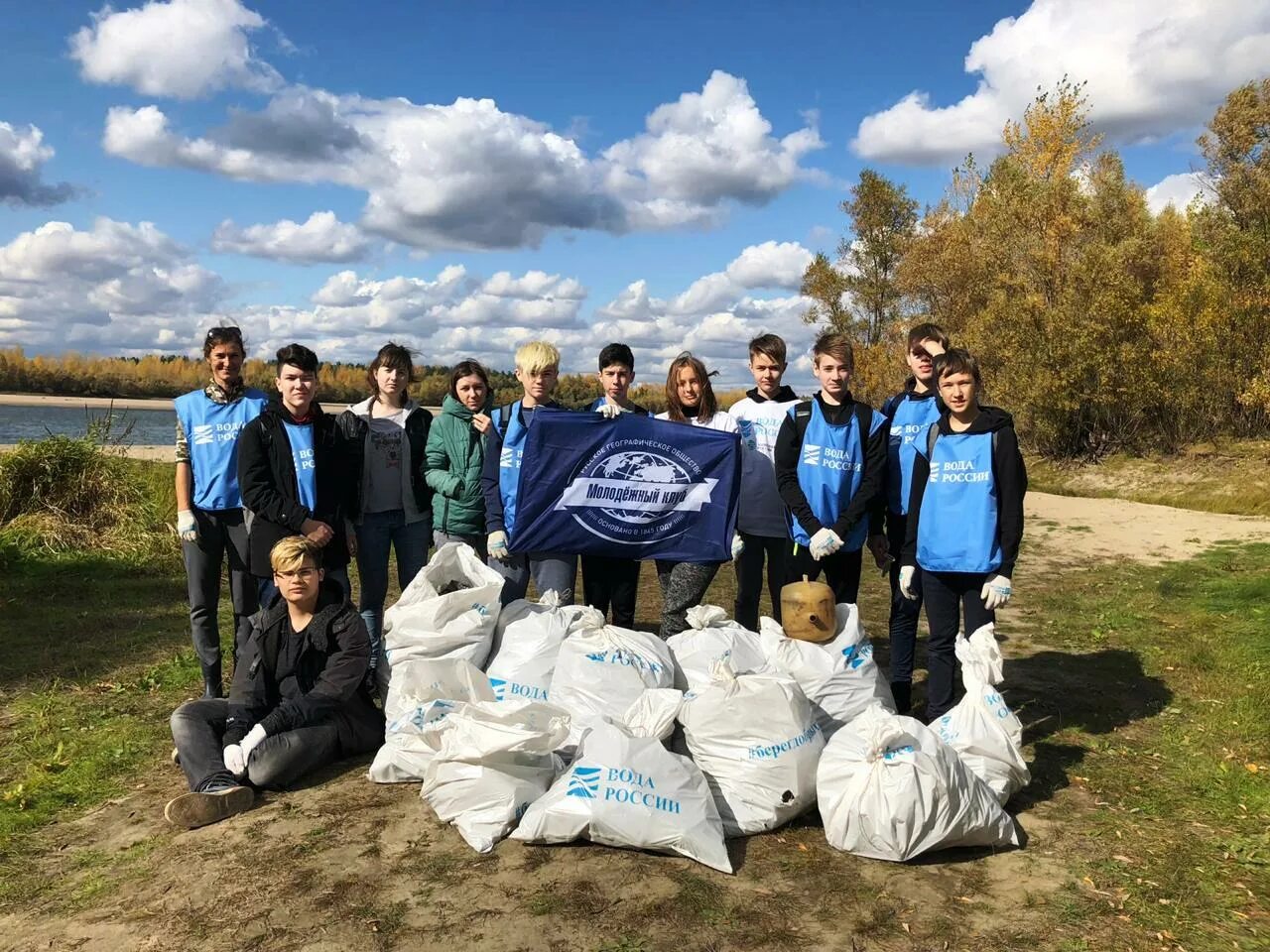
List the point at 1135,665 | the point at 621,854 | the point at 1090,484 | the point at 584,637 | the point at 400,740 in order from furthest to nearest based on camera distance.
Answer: the point at 1090,484 < the point at 1135,665 < the point at 584,637 < the point at 400,740 < the point at 621,854

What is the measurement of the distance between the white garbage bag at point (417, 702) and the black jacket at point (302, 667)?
186 mm

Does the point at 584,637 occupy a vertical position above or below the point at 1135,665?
above

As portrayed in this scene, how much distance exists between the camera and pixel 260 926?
267 centimetres

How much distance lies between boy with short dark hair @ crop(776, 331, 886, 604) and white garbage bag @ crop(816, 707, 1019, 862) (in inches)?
48.8

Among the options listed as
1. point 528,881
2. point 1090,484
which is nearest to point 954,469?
point 528,881

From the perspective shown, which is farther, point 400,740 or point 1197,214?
point 1197,214

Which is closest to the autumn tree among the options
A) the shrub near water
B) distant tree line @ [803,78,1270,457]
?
distant tree line @ [803,78,1270,457]

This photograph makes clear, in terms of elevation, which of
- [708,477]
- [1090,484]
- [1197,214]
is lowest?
[1090,484]

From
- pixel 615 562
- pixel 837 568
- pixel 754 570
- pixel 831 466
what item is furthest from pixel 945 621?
pixel 615 562

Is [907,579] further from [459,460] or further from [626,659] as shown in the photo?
[459,460]

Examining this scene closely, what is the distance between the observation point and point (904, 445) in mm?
4645

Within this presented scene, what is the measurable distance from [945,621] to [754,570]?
0.99 metres

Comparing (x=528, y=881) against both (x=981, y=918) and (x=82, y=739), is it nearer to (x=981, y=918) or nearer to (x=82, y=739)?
(x=981, y=918)

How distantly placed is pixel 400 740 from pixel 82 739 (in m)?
1.95
